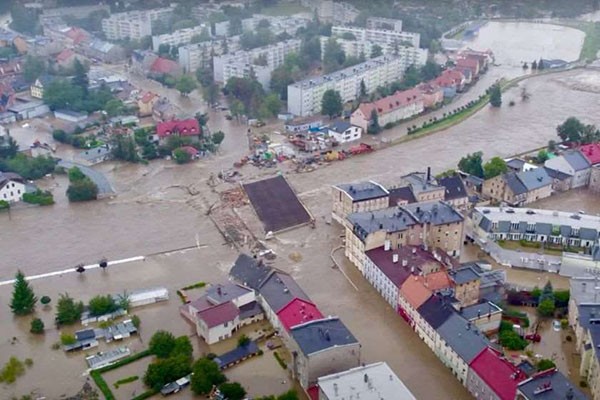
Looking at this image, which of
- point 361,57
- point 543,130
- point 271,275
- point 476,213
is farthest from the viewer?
point 361,57

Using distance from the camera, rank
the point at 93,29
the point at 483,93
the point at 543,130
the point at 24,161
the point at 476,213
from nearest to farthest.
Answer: the point at 476,213 < the point at 24,161 < the point at 543,130 < the point at 483,93 < the point at 93,29

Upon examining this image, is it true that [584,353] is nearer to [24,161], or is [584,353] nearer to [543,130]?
[543,130]

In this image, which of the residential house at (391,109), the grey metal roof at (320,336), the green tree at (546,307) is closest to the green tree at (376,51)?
the residential house at (391,109)

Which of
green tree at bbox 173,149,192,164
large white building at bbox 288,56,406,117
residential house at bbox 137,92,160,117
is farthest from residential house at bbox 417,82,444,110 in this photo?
residential house at bbox 137,92,160,117

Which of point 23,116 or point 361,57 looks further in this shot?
point 361,57

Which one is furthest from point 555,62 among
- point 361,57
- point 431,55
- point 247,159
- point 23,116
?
point 23,116

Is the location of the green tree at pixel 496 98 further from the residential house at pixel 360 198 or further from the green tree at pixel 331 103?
the residential house at pixel 360 198

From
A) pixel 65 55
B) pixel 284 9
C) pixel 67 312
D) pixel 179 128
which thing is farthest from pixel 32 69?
pixel 284 9

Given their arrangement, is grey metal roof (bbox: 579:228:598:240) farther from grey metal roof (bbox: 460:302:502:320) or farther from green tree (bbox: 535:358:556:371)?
green tree (bbox: 535:358:556:371)
